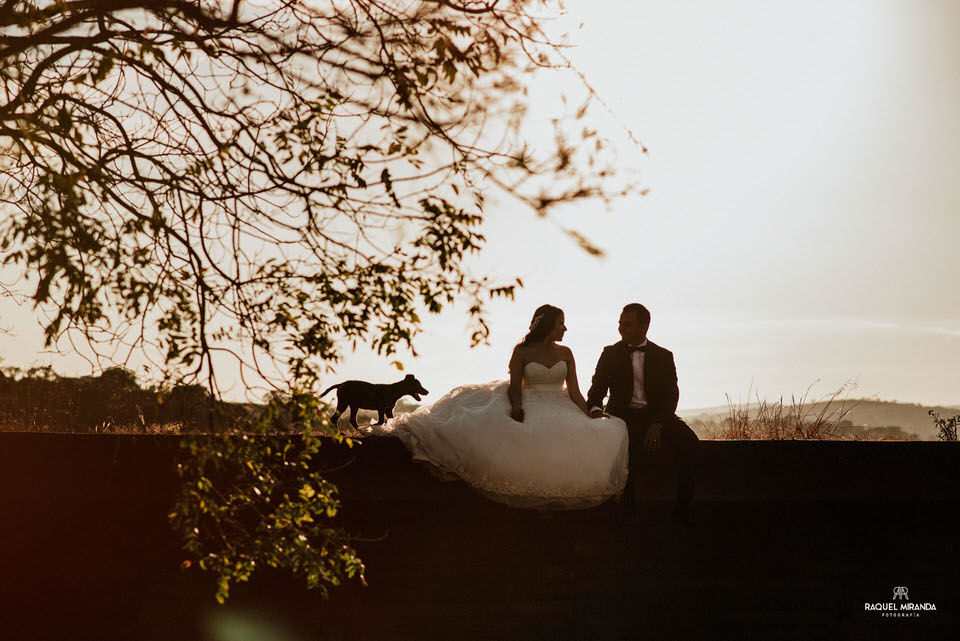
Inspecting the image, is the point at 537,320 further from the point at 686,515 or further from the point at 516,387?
the point at 686,515

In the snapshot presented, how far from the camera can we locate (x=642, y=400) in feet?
23.9

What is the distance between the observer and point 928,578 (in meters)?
8.09

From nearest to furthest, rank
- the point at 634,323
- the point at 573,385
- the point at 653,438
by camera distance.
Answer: the point at 653,438, the point at 634,323, the point at 573,385

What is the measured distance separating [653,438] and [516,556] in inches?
64.9

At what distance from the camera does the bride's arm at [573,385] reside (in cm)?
739

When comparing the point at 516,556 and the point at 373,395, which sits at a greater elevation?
the point at 373,395

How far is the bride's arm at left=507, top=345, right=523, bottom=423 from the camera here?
7047 mm

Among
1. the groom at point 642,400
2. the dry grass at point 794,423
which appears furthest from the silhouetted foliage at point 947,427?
the groom at point 642,400

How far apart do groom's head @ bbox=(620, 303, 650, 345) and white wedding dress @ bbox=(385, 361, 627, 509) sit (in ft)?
2.44

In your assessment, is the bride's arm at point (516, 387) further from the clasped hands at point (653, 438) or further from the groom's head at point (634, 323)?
the clasped hands at point (653, 438)

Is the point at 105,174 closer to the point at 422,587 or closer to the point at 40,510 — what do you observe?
the point at 40,510

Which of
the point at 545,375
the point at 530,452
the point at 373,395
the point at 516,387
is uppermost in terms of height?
the point at 545,375

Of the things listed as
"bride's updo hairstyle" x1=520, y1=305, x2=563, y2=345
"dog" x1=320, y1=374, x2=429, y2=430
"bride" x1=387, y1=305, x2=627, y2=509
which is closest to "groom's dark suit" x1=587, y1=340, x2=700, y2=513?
"bride" x1=387, y1=305, x2=627, y2=509

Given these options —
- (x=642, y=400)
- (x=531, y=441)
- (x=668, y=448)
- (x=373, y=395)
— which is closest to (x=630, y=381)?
(x=642, y=400)
